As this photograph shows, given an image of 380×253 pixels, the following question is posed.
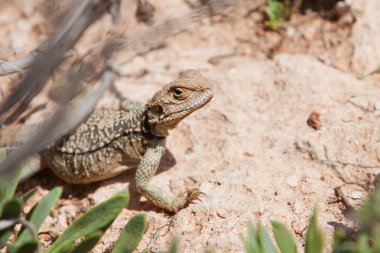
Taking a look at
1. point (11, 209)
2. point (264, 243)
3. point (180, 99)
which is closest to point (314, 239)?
point (264, 243)

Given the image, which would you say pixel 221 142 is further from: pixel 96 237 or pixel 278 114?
pixel 96 237

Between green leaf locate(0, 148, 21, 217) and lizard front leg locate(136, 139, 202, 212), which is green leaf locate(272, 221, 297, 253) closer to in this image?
lizard front leg locate(136, 139, 202, 212)

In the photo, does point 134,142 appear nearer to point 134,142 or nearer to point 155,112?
point 134,142

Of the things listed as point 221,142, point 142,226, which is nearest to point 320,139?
point 221,142

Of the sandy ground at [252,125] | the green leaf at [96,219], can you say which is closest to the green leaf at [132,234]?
the green leaf at [96,219]

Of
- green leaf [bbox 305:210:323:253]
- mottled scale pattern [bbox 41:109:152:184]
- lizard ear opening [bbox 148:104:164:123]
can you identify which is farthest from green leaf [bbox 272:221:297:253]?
mottled scale pattern [bbox 41:109:152:184]

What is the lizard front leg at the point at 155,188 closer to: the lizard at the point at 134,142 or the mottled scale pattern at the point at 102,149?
the lizard at the point at 134,142
